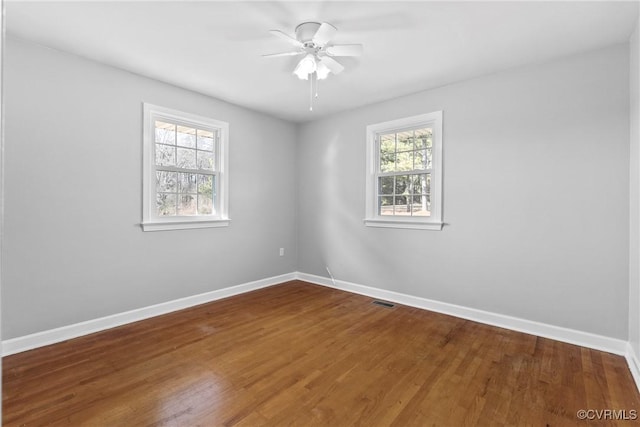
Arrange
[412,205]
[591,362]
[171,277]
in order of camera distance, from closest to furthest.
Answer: [591,362], [171,277], [412,205]

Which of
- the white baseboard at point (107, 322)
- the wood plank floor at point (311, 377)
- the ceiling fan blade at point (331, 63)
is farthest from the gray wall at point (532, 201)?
the white baseboard at point (107, 322)

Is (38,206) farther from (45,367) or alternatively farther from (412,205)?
(412,205)

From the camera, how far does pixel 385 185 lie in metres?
4.34

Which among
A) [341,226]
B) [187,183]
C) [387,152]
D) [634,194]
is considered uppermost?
[387,152]

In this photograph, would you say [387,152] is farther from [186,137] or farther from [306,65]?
[186,137]

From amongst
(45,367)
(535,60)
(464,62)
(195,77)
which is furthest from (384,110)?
(45,367)

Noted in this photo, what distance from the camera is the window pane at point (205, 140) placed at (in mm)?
4082

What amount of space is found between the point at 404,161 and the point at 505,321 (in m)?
2.07

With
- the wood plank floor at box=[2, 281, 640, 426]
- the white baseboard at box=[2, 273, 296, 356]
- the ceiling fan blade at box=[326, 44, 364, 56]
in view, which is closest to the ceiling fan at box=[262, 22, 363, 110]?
the ceiling fan blade at box=[326, 44, 364, 56]

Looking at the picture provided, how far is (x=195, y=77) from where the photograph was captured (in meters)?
3.51

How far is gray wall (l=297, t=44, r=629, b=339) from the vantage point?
9.25 feet

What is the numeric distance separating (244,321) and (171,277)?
101 centimetres

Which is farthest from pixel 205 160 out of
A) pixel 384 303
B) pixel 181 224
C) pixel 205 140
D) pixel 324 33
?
pixel 384 303

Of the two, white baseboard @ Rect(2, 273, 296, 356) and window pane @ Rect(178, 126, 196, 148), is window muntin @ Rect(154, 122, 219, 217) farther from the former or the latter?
white baseboard @ Rect(2, 273, 296, 356)
